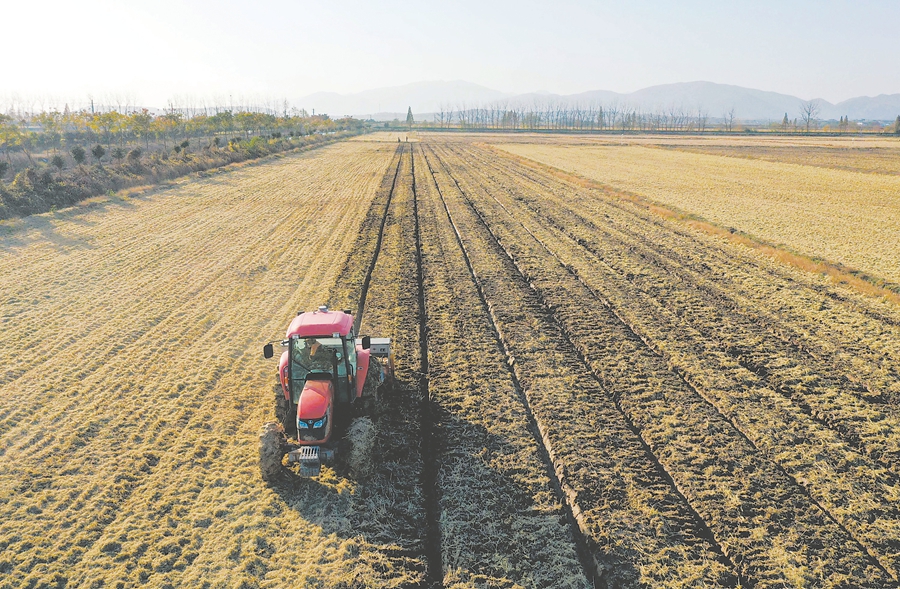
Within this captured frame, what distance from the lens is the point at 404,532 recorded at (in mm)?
6695

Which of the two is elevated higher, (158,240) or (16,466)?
(158,240)

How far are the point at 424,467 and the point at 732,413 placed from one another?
5337 mm

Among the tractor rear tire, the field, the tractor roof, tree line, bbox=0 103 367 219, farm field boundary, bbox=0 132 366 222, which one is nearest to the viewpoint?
the field

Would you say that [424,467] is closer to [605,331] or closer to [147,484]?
[147,484]

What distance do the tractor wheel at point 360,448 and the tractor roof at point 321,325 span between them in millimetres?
1336

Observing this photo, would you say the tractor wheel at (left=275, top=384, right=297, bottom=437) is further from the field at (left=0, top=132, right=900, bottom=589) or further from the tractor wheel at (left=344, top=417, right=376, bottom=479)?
the tractor wheel at (left=344, top=417, right=376, bottom=479)

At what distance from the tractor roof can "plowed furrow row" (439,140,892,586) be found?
5.01 meters

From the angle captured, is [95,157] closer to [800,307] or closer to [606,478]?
[606,478]

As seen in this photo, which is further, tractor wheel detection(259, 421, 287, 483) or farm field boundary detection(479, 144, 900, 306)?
farm field boundary detection(479, 144, 900, 306)

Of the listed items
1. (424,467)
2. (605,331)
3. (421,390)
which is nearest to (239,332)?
(421,390)

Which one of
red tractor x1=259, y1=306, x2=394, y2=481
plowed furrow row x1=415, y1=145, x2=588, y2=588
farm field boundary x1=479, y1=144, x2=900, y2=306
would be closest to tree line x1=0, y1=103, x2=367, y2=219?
red tractor x1=259, y1=306, x2=394, y2=481

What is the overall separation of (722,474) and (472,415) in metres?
3.81

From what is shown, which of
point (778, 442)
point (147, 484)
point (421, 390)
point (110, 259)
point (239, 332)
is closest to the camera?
point (147, 484)

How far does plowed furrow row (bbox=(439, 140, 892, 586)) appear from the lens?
20.4ft
